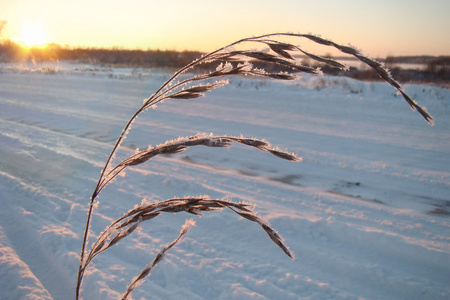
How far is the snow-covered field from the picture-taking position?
2414 mm

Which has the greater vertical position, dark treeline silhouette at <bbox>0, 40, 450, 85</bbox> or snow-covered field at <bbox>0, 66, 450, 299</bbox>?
dark treeline silhouette at <bbox>0, 40, 450, 85</bbox>

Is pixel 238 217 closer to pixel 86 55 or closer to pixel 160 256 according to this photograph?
pixel 160 256

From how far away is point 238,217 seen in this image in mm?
3361

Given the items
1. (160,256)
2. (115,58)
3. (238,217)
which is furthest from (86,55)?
(160,256)

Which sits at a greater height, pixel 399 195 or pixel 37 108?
pixel 37 108

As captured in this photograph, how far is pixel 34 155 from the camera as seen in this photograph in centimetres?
493

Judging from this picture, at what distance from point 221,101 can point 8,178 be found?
30.0 feet

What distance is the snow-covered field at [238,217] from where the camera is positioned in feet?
7.92

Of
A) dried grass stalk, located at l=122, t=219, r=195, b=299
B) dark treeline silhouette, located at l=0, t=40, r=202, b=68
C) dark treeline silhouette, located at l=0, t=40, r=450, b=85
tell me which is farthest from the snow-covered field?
dark treeline silhouette, located at l=0, t=40, r=202, b=68

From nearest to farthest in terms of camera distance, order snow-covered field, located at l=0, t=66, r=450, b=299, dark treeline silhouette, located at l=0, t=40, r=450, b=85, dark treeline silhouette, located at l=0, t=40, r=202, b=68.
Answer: snow-covered field, located at l=0, t=66, r=450, b=299
dark treeline silhouette, located at l=0, t=40, r=450, b=85
dark treeline silhouette, located at l=0, t=40, r=202, b=68

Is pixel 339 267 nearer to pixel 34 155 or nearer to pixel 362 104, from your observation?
pixel 34 155

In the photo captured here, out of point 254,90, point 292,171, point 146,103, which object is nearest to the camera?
point 146,103

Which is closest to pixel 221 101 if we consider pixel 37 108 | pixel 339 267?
pixel 37 108

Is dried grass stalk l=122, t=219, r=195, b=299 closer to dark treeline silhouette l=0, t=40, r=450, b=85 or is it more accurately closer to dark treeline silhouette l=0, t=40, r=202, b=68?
dark treeline silhouette l=0, t=40, r=450, b=85
